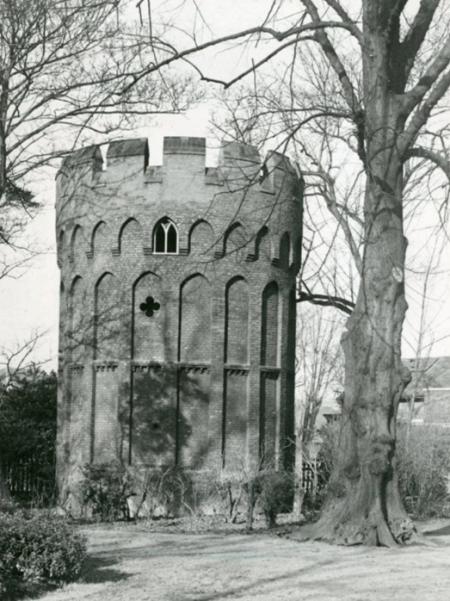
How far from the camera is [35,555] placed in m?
10.8

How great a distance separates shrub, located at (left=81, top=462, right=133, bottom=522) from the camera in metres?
21.1

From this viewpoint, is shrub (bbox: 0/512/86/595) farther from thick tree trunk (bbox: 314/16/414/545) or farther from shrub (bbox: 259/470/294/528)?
shrub (bbox: 259/470/294/528)

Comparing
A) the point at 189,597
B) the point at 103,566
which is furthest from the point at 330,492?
the point at 189,597

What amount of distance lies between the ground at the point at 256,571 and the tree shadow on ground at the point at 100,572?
0.04 feet

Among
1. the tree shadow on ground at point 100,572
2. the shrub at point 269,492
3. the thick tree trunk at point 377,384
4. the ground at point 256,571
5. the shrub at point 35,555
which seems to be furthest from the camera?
the shrub at point 269,492

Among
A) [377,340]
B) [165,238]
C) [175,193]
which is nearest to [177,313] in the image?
[165,238]

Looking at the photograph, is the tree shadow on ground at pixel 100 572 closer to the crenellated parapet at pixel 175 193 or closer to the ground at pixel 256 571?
the ground at pixel 256 571

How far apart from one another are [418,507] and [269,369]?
5.58 metres

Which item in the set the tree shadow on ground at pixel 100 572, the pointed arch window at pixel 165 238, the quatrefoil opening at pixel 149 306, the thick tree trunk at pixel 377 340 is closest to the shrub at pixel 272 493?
the thick tree trunk at pixel 377 340

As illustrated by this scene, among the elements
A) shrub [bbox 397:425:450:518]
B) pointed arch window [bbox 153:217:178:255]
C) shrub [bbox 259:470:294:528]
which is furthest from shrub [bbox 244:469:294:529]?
pointed arch window [bbox 153:217:178:255]

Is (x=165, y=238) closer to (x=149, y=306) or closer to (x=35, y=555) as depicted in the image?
(x=149, y=306)

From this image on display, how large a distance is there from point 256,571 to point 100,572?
6.32ft

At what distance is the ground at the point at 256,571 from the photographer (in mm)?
10180

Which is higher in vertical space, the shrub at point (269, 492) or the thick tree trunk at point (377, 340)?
the thick tree trunk at point (377, 340)
